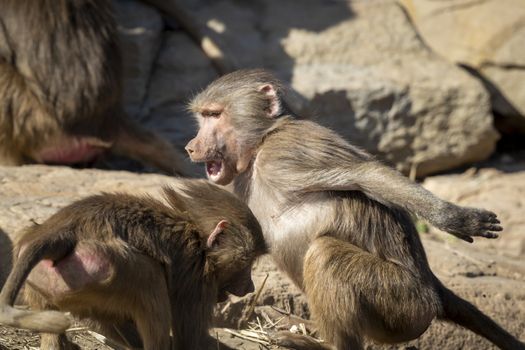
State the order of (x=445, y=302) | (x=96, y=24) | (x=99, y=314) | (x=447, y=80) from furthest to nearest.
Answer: (x=447, y=80) → (x=96, y=24) → (x=445, y=302) → (x=99, y=314)

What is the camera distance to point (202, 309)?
15.0ft

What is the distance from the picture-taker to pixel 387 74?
8.70 m

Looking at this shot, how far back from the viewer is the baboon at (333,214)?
4.71 metres

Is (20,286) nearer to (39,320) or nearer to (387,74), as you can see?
(39,320)

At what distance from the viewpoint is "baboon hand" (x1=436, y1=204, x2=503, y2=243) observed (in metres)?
4.66

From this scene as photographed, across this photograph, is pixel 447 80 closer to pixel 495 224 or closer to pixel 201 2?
pixel 201 2

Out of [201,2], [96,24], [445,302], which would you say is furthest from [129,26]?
[445,302]

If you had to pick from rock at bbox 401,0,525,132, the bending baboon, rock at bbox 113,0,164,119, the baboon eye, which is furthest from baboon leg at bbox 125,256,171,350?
rock at bbox 401,0,525,132

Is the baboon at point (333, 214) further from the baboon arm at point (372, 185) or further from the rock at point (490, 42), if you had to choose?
the rock at point (490, 42)

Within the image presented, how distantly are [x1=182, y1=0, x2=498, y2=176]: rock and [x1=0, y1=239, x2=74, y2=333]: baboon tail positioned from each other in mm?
4570

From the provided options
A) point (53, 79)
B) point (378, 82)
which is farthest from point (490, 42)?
point (53, 79)

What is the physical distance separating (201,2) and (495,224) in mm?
5010

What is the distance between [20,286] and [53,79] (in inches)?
147

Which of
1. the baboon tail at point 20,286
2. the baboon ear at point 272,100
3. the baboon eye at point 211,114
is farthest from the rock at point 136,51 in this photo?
the baboon tail at point 20,286
